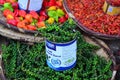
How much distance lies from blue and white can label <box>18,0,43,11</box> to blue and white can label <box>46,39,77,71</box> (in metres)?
0.64

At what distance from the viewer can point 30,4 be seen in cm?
261

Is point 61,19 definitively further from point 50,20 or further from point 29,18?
point 29,18

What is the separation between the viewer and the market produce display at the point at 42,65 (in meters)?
2.16

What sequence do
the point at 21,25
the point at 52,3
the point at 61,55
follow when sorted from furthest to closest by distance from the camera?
1. the point at 52,3
2. the point at 21,25
3. the point at 61,55

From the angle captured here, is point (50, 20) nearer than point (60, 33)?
No

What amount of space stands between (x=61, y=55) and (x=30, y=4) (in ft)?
2.39

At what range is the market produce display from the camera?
7.09 feet

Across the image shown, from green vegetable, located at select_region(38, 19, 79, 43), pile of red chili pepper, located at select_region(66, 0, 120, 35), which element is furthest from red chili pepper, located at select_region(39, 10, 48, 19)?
green vegetable, located at select_region(38, 19, 79, 43)

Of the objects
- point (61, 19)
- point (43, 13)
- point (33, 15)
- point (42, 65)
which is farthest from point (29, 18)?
point (42, 65)

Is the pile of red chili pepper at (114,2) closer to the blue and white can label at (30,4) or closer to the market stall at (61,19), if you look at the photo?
the market stall at (61,19)

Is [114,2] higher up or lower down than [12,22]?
higher up

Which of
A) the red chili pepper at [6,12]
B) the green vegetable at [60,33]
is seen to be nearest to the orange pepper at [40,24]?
the red chili pepper at [6,12]

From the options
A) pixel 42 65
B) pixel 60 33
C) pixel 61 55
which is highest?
pixel 60 33

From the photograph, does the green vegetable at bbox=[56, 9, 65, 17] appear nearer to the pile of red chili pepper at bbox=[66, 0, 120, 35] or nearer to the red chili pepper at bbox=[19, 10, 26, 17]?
the pile of red chili pepper at bbox=[66, 0, 120, 35]
